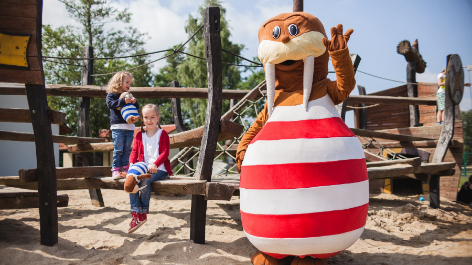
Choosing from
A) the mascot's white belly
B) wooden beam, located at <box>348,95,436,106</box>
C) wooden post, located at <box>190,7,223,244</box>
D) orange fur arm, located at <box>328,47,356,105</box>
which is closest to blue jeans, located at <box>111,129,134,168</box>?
wooden post, located at <box>190,7,223,244</box>

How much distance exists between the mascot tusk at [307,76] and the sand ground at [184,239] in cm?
148

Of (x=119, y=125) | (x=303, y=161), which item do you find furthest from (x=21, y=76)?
(x=303, y=161)

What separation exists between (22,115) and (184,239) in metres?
2.01

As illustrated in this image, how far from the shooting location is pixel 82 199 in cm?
586

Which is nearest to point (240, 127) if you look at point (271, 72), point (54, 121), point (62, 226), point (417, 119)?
point (271, 72)

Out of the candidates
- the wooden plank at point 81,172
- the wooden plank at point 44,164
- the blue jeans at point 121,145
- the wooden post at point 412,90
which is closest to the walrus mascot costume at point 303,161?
the blue jeans at point 121,145

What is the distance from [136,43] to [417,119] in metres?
→ 16.4

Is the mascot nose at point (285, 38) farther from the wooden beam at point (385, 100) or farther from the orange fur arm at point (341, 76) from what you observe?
the wooden beam at point (385, 100)

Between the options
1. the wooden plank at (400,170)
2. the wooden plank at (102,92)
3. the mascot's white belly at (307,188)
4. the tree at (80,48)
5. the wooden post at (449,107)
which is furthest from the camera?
the tree at (80,48)

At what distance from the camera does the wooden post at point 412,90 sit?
24.1ft

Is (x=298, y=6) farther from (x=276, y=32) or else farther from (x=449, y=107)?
(x=449, y=107)

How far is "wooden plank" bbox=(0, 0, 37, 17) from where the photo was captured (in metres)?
2.71

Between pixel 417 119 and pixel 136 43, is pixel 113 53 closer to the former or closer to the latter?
pixel 136 43

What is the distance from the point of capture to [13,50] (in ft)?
9.14
